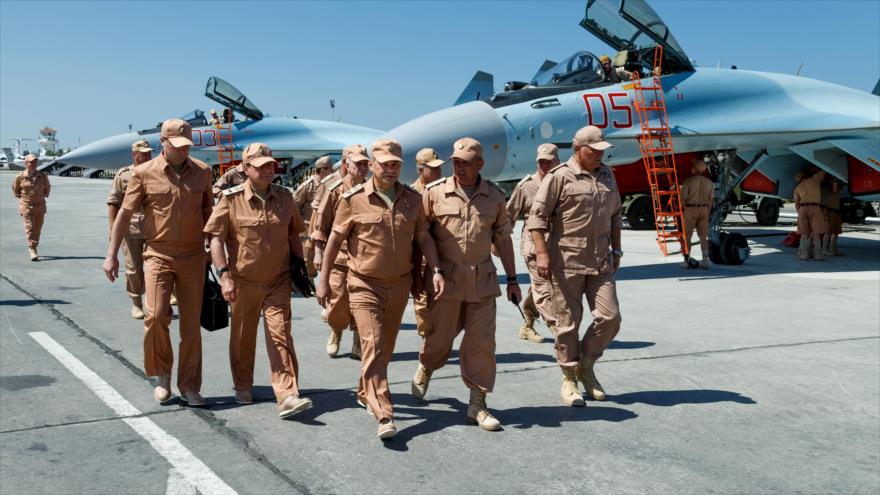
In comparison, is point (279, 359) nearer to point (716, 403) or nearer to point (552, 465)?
point (552, 465)

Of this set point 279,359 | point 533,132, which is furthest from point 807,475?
point 533,132

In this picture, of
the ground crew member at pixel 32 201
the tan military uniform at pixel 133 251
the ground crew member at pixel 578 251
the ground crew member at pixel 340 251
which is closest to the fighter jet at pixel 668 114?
the tan military uniform at pixel 133 251

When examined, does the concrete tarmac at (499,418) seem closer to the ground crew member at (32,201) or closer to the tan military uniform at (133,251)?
the tan military uniform at (133,251)

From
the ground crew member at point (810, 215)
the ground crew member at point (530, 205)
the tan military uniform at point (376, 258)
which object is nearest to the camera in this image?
the tan military uniform at point (376, 258)

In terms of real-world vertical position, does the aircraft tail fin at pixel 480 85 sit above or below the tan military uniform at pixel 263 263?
above

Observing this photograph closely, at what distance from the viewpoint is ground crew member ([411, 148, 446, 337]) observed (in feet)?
16.4

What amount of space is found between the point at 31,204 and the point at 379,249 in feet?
35.9

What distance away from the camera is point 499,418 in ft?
16.3

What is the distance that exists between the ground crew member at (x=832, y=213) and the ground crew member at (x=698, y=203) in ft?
11.3

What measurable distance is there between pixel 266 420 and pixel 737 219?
22948 millimetres

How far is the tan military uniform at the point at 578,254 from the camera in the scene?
5.26 m

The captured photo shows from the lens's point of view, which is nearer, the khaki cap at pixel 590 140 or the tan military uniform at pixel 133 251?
the khaki cap at pixel 590 140

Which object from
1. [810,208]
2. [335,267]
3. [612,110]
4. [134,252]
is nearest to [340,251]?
[335,267]

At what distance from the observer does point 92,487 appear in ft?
12.3
